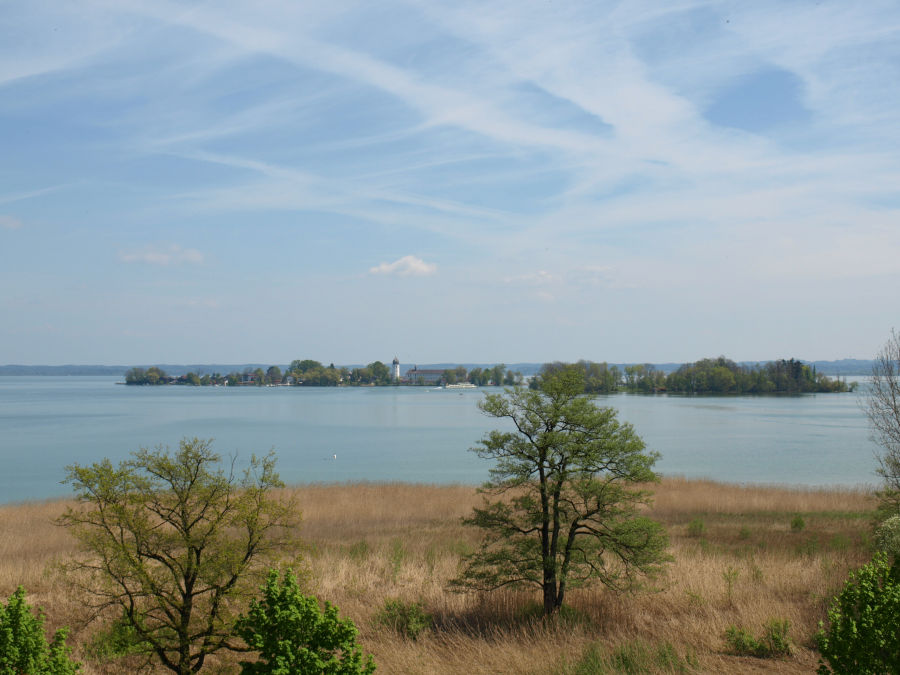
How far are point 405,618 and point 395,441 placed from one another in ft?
158

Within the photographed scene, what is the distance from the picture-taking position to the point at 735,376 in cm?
14275

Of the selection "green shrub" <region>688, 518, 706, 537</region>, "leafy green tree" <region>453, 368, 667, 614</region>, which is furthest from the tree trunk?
"green shrub" <region>688, 518, 706, 537</region>

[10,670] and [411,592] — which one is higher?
[10,670]

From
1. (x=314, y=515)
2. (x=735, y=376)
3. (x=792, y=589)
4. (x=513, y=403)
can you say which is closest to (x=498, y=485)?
(x=513, y=403)

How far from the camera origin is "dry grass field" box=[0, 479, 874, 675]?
9.41 metres

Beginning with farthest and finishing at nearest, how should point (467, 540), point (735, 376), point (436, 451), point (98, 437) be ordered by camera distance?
point (735, 376) → point (98, 437) → point (436, 451) → point (467, 540)

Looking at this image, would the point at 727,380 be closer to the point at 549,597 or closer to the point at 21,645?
the point at 549,597

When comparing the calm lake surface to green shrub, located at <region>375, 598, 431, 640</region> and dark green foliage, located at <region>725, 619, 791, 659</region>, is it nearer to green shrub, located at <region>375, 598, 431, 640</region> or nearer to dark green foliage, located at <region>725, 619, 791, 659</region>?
green shrub, located at <region>375, 598, 431, 640</region>

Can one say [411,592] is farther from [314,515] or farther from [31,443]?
[31,443]

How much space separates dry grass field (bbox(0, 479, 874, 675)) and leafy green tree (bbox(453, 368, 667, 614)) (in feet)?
2.47

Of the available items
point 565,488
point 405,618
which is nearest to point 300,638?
point 405,618

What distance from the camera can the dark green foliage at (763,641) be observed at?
9.67 m

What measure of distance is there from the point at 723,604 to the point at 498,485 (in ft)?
14.1

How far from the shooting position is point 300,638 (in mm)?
5902
